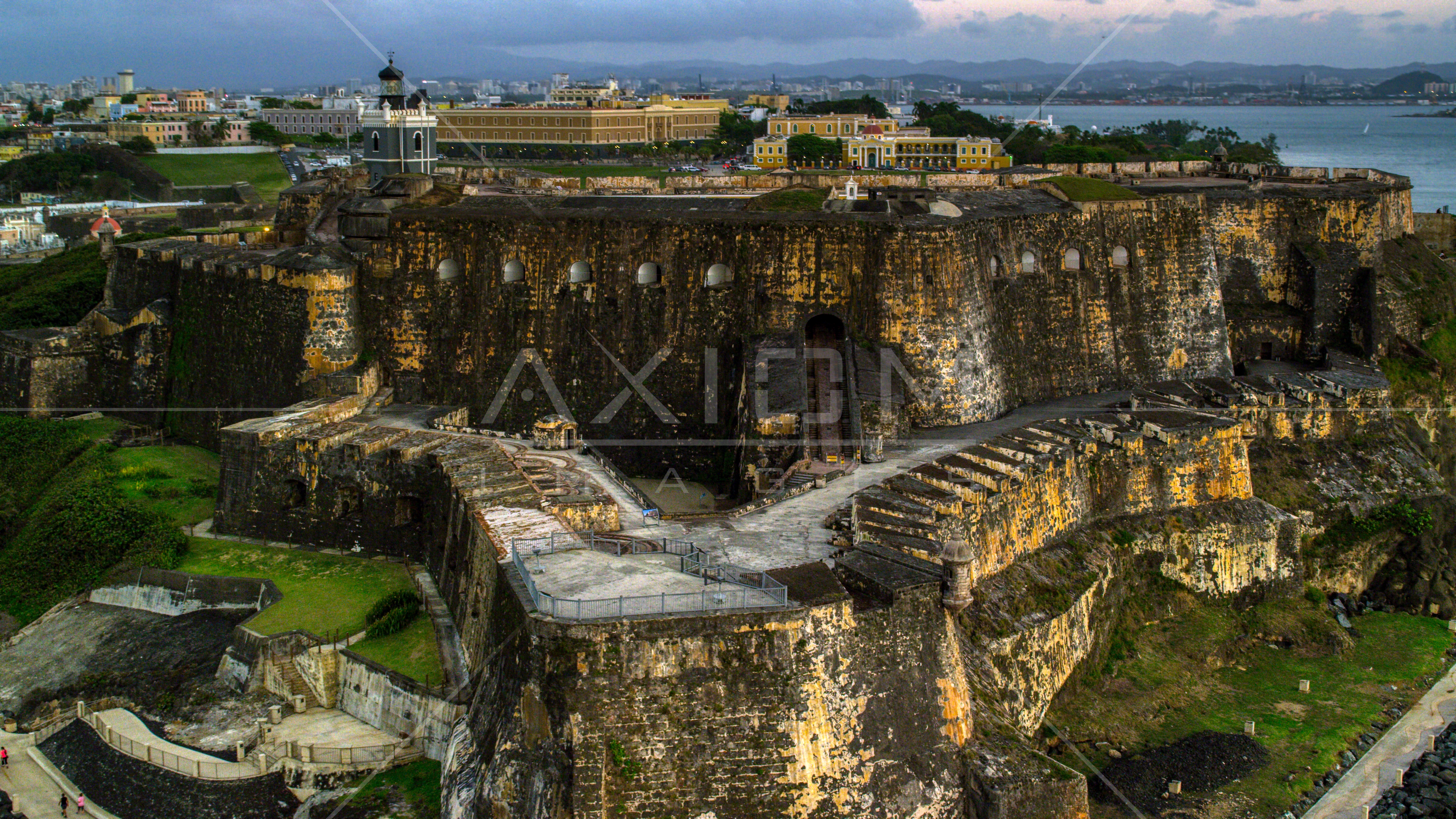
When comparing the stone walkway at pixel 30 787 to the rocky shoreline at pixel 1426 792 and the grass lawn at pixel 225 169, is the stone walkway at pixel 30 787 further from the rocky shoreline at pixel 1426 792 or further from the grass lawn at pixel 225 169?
the grass lawn at pixel 225 169

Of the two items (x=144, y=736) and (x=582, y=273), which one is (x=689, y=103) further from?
(x=144, y=736)

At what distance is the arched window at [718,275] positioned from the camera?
3641 cm

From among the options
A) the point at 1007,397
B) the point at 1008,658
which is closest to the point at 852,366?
the point at 1007,397

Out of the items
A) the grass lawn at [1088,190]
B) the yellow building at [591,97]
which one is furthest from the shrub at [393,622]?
the yellow building at [591,97]

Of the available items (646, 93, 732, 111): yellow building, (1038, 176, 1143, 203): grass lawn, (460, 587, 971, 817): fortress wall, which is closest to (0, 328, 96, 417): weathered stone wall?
(460, 587, 971, 817): fortress wall

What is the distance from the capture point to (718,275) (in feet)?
120

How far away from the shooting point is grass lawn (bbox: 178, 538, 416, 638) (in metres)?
27.9

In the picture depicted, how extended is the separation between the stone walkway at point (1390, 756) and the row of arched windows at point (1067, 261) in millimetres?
13550

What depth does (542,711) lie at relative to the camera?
19.6m

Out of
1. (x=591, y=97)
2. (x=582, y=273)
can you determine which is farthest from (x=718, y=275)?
(x=591, y=97)

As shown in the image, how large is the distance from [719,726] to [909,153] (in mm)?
77562

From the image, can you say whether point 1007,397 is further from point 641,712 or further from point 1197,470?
point 641,712

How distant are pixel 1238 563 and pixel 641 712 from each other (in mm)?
18040

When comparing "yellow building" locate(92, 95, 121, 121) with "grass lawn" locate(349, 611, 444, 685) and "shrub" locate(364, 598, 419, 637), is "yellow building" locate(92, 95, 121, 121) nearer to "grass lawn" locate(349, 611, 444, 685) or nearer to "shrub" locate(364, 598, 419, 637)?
"shrub" locate(364, 598, 419, 637)
